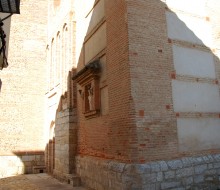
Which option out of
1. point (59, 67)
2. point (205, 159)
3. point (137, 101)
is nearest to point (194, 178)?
point (205, 159)

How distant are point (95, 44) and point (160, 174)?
15.3ft

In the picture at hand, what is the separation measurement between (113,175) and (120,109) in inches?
Answer: 67.1

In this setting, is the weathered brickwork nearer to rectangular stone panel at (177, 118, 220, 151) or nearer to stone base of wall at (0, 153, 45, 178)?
rectangular stone panel at (177, 118, 220, 151)

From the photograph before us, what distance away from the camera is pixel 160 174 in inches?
252

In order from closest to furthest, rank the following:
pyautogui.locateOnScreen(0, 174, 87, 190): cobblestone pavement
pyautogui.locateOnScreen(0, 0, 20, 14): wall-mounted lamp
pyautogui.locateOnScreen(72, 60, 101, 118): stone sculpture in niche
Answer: pyautogui.locateOnScreen(0, 0, 20, 14): wall-mounted lamp
pyautogui.locateOnScreen(72, 60, 101, 118): stone sculpture in niche
pyautogui.locateOnScreen(0, 174, 87, 190): cobblestone pavement

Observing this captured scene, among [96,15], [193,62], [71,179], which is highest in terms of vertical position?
[96,15]

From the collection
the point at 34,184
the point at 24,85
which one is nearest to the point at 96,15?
the point at 24,85

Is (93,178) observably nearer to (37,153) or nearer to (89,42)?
(89,42)

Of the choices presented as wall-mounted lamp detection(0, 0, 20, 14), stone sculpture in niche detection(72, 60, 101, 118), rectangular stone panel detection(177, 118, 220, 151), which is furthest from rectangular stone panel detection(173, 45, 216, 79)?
wall-mounted lamp detection(0, 0, 20, 14)

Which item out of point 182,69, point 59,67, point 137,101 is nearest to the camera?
point 137,101

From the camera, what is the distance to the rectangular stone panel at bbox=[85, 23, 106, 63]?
328 inches

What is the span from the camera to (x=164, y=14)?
25.0 feet

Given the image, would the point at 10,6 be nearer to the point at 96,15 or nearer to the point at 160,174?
the point at 96,15

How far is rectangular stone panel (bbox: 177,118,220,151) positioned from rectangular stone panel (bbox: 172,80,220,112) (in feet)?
1.07
